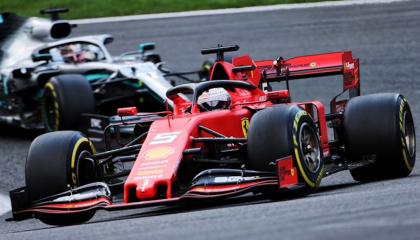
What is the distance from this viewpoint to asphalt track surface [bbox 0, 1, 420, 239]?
20.6 ft

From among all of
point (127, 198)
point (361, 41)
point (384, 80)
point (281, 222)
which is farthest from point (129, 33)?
point (281, 222)

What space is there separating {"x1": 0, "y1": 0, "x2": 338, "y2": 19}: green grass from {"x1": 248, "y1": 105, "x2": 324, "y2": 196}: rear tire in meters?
13.2

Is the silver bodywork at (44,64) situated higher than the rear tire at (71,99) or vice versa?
the silver bodywork at (44,64)

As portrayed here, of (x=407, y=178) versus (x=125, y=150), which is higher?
(x=125, y=150)

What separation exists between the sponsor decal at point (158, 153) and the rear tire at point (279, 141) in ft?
2.03

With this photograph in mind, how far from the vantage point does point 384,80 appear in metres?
17.4

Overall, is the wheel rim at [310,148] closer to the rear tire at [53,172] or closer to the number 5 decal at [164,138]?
the number 5 decal at [164,138]

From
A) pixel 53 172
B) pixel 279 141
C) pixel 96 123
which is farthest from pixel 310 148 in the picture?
pixel 96 123

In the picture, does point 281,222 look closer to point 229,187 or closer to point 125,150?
point 229,187

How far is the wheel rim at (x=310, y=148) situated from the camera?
29.5ft

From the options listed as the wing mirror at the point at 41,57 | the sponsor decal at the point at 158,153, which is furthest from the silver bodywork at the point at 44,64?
the sponsor decal at the point at 158,153

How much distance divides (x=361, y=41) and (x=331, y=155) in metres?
9.55

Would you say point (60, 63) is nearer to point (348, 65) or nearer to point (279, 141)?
point (348, 65)

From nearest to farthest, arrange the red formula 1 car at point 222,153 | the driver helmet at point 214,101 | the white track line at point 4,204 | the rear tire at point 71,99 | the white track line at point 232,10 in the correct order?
1. the red formula 1 car at point 222,153
2. the driver helmet at point 214,101
3. the white track line at point 4,204
4. the rear tire at point 71,99
5. the white track line at point 232,10
